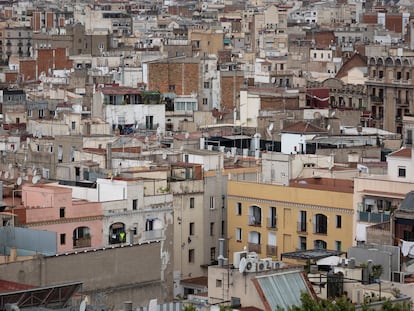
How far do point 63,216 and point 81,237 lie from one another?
85cm

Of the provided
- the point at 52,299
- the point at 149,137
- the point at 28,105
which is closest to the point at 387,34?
the point at 28,105

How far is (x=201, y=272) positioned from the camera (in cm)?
7119

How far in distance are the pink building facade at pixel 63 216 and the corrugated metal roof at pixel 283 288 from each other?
12.3m

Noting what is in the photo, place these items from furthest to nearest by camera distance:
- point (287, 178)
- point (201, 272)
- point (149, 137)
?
point (149, 137) → point (287, 178) → point (201, 272)

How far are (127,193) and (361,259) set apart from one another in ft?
42.8

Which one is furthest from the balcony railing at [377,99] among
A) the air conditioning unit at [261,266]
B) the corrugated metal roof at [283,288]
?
the air conditioning unit at [261,266]

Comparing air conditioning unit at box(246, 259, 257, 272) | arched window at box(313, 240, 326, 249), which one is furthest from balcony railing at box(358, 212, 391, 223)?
air conditioning unit at box(246, 259, 257, 272)

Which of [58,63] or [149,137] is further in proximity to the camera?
[58,63]

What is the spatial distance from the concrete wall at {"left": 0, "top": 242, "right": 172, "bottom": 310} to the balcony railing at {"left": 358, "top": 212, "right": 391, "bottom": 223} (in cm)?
696

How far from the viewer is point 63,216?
63250mm

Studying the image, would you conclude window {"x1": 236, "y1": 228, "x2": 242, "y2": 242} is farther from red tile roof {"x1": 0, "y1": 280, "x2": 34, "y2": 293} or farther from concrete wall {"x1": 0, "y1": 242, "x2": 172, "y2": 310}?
red tile roof {"x1": 0, "y1": 280, "x2": 34, "y2": 293}

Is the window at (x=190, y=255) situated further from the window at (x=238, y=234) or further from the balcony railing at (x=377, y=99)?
the balcony railing at (x=377, y=99)

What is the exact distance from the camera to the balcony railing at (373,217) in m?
63.8

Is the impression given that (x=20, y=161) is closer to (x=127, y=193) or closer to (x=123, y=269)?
(x=127, y=193)
